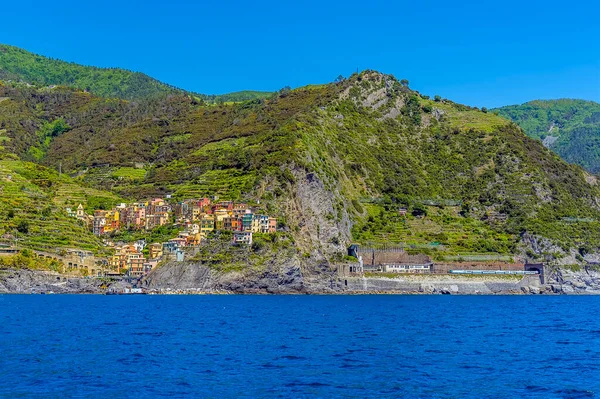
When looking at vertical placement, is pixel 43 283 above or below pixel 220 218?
below

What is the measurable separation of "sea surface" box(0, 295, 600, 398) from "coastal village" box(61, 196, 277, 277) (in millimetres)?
50533

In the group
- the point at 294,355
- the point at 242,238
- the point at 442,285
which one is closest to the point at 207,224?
the point at 242,238

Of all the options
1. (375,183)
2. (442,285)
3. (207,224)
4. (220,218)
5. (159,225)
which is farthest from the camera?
(375,183)

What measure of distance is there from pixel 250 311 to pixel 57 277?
53.4 metres

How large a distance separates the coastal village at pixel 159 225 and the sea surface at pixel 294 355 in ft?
166

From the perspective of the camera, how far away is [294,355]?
46.1 metres

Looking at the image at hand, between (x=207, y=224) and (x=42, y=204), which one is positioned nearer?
(x=207, y=224)

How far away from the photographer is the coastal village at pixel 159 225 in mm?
130625

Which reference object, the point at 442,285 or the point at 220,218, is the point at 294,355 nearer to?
the point at 220,218

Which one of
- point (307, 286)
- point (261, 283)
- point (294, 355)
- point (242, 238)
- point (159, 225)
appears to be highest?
point (159, 225)

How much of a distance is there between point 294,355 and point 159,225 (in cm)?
10639

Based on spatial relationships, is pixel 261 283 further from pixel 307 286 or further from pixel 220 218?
pixel 220 218

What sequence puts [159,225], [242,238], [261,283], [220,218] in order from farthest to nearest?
[159,225] → [220,218] → [242,238] → [261,283]

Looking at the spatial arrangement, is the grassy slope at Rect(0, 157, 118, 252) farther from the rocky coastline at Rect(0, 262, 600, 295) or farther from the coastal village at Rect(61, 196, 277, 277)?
the rocky coastline at Rect(0, 262, 600, 295)
